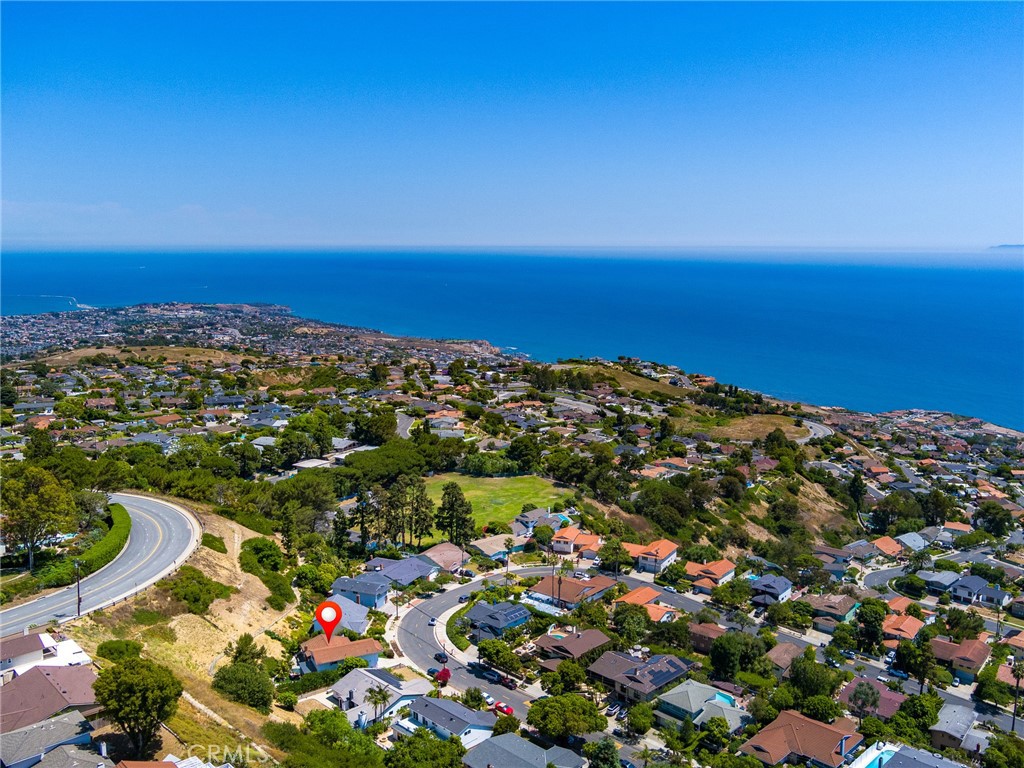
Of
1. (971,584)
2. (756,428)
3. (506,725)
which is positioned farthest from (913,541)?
(506,725)

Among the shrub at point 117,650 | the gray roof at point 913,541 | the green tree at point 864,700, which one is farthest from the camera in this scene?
the gray roof at point 913,541

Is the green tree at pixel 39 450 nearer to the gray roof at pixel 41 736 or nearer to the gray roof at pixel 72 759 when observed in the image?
the gray roof at pixel 41 736

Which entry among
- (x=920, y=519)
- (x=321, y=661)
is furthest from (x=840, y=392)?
(x=321, y=661)

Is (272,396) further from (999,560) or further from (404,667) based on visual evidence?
(999,560)

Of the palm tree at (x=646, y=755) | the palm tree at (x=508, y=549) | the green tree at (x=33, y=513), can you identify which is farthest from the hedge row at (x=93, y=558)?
the palm tree at (x=646, y=755)

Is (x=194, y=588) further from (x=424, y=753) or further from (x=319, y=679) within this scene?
(x=424, y=753)

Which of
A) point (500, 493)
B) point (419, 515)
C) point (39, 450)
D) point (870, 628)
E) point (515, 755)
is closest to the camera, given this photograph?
point (515, 755)
